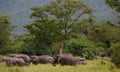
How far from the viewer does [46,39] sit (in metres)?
57.5

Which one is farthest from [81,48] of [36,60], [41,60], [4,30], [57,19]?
[36,60]

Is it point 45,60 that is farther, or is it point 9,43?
point 9,43

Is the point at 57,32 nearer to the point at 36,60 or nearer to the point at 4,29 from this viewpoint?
the point at 4,29

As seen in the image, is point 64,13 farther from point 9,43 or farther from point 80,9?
point 9,43

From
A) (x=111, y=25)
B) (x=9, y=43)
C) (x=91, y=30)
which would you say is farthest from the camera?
(x=91, y=30)

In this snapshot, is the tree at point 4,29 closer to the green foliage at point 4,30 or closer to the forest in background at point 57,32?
the green foliage at point 4,30

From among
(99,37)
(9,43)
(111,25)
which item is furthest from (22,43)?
(111,25)

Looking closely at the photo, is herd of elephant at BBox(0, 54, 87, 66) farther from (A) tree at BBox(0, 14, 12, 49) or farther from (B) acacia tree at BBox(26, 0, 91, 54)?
(A) tree at BBox(0, 14, 12, 49)

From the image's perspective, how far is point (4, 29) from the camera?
66812mm

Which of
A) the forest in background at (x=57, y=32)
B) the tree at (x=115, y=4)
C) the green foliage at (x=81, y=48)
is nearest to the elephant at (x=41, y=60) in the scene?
the tree at (x=115, y=4)

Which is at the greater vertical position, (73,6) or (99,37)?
(73,6)

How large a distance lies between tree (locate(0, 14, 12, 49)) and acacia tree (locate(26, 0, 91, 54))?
7.02 metres

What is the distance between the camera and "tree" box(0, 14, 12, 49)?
6373 cm

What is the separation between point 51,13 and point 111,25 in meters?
25.6
